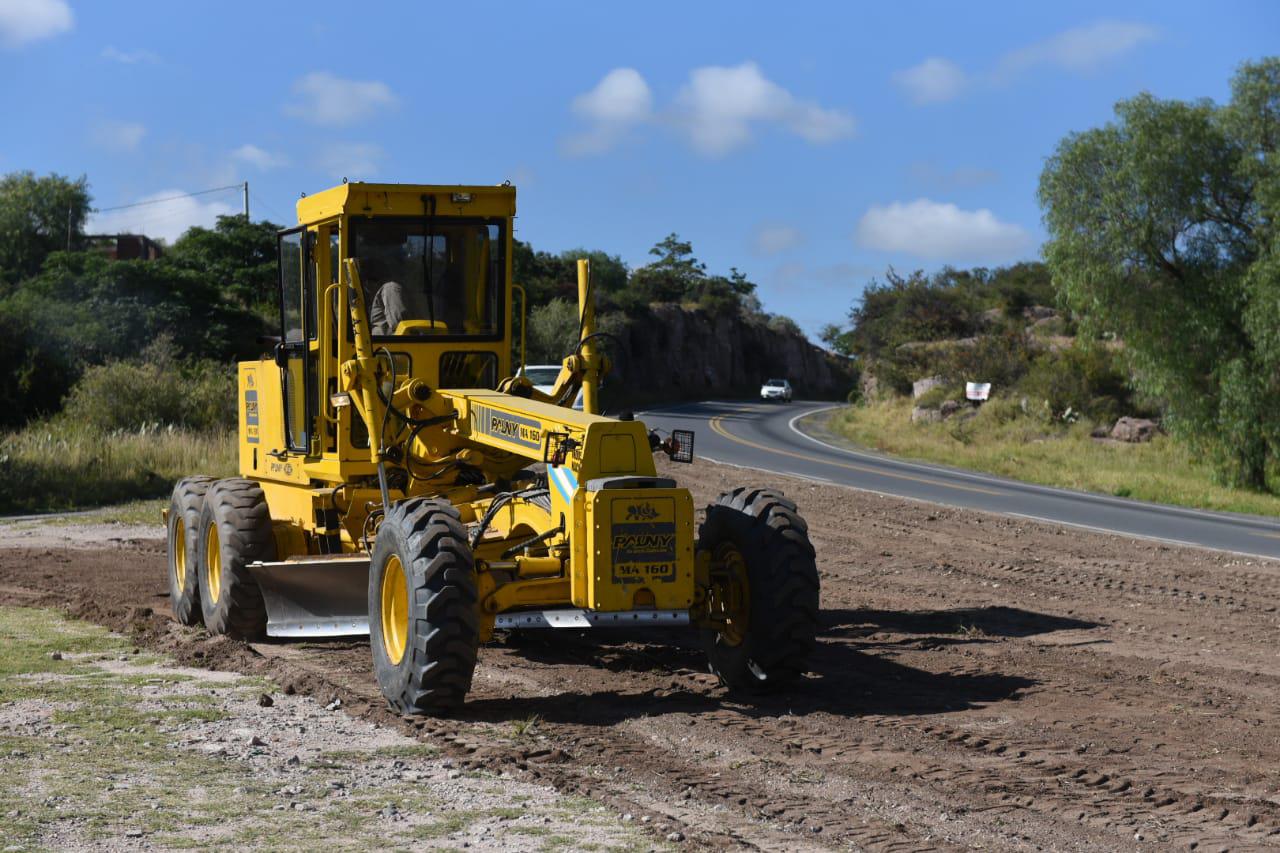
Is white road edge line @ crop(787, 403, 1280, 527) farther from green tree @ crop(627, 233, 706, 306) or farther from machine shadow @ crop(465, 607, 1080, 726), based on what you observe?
green tree @ crop(627, 233, 706, 306)

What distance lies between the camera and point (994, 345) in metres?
56.7

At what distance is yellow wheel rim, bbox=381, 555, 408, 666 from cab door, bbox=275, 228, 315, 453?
2.61 metres

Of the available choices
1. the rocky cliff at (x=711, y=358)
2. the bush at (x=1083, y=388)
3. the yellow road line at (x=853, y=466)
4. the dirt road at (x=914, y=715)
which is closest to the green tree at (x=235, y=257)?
the yellow road line at (x=853, y=466)

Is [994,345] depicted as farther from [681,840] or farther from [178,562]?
[681,840]

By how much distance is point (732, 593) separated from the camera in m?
9.42

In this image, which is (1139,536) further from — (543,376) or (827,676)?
(543,376)

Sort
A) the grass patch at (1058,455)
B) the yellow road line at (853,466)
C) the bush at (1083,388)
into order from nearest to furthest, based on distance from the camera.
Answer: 1. the yellow road line at (853,466)
2. the grass patch at (1058,455)
3. the bush at (1083,388)

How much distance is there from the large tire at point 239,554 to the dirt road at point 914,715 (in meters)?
0.31

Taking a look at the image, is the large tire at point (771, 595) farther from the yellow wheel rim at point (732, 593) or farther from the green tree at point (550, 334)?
Answer: the green tree at point (550, 334)

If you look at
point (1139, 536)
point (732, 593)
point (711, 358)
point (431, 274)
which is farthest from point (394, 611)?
point (711, 358)

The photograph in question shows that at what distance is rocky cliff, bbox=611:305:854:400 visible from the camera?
85188 millimetres

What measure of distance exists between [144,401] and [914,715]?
27.5 metres

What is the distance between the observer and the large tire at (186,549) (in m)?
12.3

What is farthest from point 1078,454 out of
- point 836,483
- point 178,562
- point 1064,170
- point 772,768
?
point 772,768
